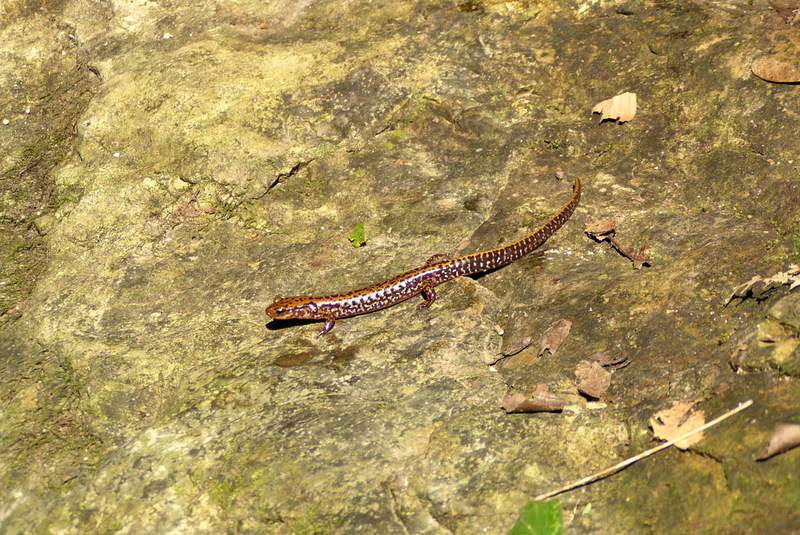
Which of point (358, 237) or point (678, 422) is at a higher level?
point (678, 422)

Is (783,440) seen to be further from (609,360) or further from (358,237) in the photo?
(358,237)

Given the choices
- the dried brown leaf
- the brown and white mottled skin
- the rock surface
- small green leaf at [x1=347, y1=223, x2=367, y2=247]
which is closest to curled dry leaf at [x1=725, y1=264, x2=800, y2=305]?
the rock surface

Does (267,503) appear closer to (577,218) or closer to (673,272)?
(673,272)

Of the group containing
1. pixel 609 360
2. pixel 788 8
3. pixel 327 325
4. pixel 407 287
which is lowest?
pixel 327 325

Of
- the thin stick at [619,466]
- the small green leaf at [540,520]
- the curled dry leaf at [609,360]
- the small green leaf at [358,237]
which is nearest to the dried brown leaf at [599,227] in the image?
the curled dry leaf at [609,360]

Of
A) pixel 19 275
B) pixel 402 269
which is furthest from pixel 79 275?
pixel 402 269

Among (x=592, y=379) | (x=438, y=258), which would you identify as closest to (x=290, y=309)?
(x=438, y=258)

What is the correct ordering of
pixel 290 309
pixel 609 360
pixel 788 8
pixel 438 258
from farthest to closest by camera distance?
pixel 788 8
pixel 438 258
pixel 290 309
pixel 609 360

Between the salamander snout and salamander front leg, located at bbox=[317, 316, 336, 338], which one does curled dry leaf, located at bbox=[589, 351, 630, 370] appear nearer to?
salamander front leg, located at bbox=[317, 316, 336, 338]
